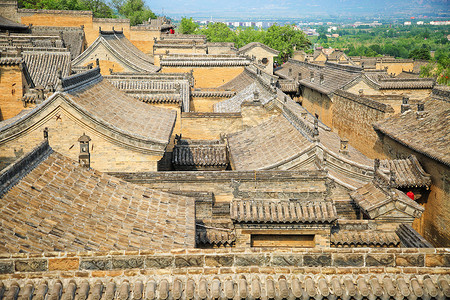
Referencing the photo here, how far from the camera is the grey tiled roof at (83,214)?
29.5 ft

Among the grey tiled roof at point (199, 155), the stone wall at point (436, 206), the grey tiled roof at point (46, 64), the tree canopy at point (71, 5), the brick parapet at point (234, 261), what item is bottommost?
the stone wall at point (436, 206)

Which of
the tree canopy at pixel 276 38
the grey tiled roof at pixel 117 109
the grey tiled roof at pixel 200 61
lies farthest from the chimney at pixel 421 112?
the tree canopy at pixel 276 38

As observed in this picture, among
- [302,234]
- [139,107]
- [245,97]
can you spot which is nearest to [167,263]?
[302,234]

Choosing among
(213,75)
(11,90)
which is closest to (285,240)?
(11,90)

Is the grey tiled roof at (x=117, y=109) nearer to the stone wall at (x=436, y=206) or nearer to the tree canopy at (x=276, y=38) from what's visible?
the stone wall at (x=436, y=206)

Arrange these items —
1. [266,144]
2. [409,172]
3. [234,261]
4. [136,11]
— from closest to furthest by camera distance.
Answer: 1. [234,261]
2. [266,144]
3. [409,172]
4. [136,11]

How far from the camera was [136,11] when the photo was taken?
356 feet

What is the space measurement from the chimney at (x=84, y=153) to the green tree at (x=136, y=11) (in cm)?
9204

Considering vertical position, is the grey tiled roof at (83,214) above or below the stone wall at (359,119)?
above

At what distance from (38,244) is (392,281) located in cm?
606

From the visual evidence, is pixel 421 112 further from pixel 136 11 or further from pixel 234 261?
pixel 136 11

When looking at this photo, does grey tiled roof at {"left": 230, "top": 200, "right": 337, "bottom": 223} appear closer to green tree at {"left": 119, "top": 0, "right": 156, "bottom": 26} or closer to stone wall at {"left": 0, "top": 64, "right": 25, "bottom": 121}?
stone wall at {"left": 0, "top": 64, "right": 25, "bottom": 121}

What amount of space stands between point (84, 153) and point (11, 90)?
15659 mm

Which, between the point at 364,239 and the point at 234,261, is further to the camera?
the point at 364,239
